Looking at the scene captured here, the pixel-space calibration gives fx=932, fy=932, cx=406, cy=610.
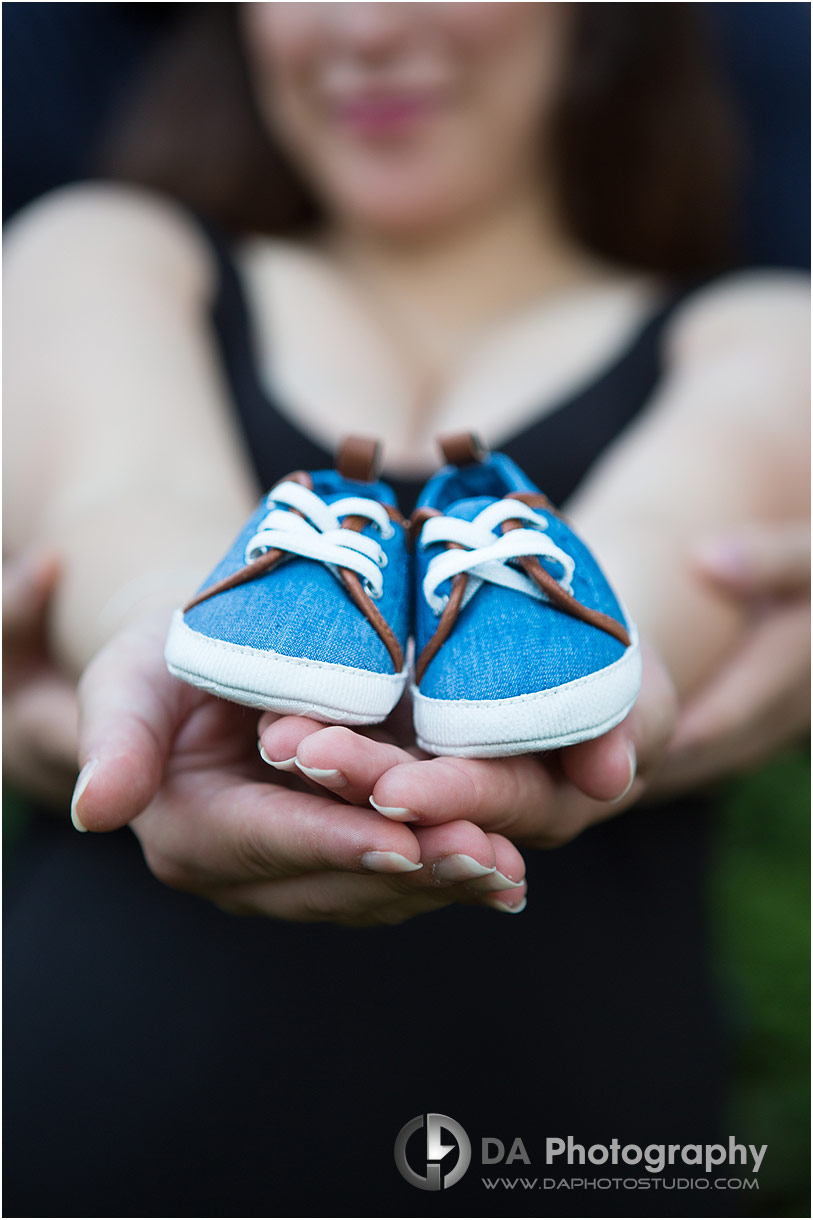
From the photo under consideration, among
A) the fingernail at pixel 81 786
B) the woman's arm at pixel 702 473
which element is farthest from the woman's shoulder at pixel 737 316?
the fingernail at pixel 81 786

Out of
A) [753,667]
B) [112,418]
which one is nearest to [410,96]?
[112,418]

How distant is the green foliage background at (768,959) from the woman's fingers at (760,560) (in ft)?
2.63

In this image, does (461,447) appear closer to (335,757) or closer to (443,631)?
(443,631)

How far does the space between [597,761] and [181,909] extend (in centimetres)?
83

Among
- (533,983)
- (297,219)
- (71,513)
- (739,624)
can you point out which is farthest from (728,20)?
(533,983)

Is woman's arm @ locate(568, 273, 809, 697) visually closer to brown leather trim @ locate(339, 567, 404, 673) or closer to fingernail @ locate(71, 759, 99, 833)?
brown leather trim @ locate(339, 567, 404, 673)

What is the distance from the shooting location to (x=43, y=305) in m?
1.86

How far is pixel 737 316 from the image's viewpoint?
197cm

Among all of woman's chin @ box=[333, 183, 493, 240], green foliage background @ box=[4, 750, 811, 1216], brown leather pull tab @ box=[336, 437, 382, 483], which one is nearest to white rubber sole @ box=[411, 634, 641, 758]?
brown leather pull tab @ box=[336, 437, 382, 483]

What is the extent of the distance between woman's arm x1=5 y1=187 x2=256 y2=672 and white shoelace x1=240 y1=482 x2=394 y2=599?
0.22 m

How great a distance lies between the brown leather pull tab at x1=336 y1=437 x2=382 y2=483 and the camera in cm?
127

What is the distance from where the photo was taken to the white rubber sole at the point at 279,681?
93 cm

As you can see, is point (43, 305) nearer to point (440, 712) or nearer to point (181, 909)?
point (181, 909)

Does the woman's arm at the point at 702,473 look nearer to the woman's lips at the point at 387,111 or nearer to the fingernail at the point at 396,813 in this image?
the fingernail at the point at 396,813
